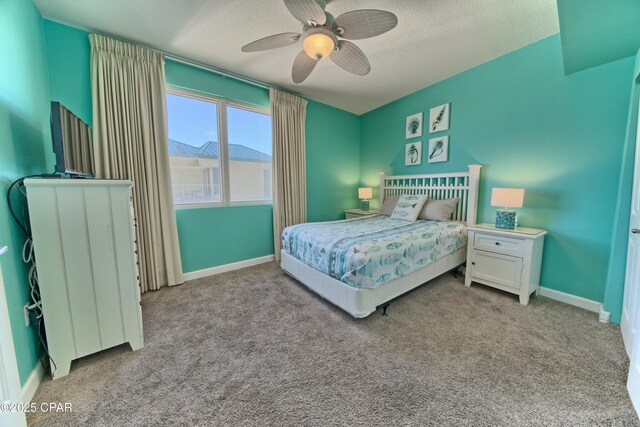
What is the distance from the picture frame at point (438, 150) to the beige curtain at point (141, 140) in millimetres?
3494

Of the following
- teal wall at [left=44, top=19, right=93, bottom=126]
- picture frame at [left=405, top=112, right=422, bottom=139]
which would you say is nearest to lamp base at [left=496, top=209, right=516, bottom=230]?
picture frame at [left=405, top=112, right=422, bottom=139]

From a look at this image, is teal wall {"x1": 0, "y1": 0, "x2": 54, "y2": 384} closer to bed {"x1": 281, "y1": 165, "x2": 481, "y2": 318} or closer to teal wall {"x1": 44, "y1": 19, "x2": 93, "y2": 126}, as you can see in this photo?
teal wall {"x1": 44, "y1": 19, "x2": 93, "y2": 126}

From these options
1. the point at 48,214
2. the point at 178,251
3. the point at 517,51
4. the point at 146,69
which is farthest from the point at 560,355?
the point at 146,69

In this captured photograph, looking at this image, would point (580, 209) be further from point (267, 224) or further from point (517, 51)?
point (267, 224)

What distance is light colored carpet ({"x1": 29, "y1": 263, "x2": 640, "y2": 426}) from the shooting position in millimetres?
1152

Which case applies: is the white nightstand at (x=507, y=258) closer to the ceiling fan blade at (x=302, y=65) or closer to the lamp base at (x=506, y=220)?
the lamp base at (x=506, y=220)

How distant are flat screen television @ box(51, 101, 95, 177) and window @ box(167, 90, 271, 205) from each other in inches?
37.9

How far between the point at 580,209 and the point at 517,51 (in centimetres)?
180

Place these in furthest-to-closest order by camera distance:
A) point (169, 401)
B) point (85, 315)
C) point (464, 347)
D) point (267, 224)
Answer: point (267, 224)
point (464, 347)
point (85, 315)
point (169, 401)

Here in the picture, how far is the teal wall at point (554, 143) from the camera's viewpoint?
6.66 ft

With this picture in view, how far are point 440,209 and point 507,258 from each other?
36.4 inches

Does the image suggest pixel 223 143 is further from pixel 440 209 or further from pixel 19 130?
A: pixel 440 209

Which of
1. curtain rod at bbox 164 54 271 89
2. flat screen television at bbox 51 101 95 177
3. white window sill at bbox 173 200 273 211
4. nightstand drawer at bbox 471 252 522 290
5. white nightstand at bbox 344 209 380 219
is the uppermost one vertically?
curtain rod at bbox 164 54 271 89

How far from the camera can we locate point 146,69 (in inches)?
95.7
